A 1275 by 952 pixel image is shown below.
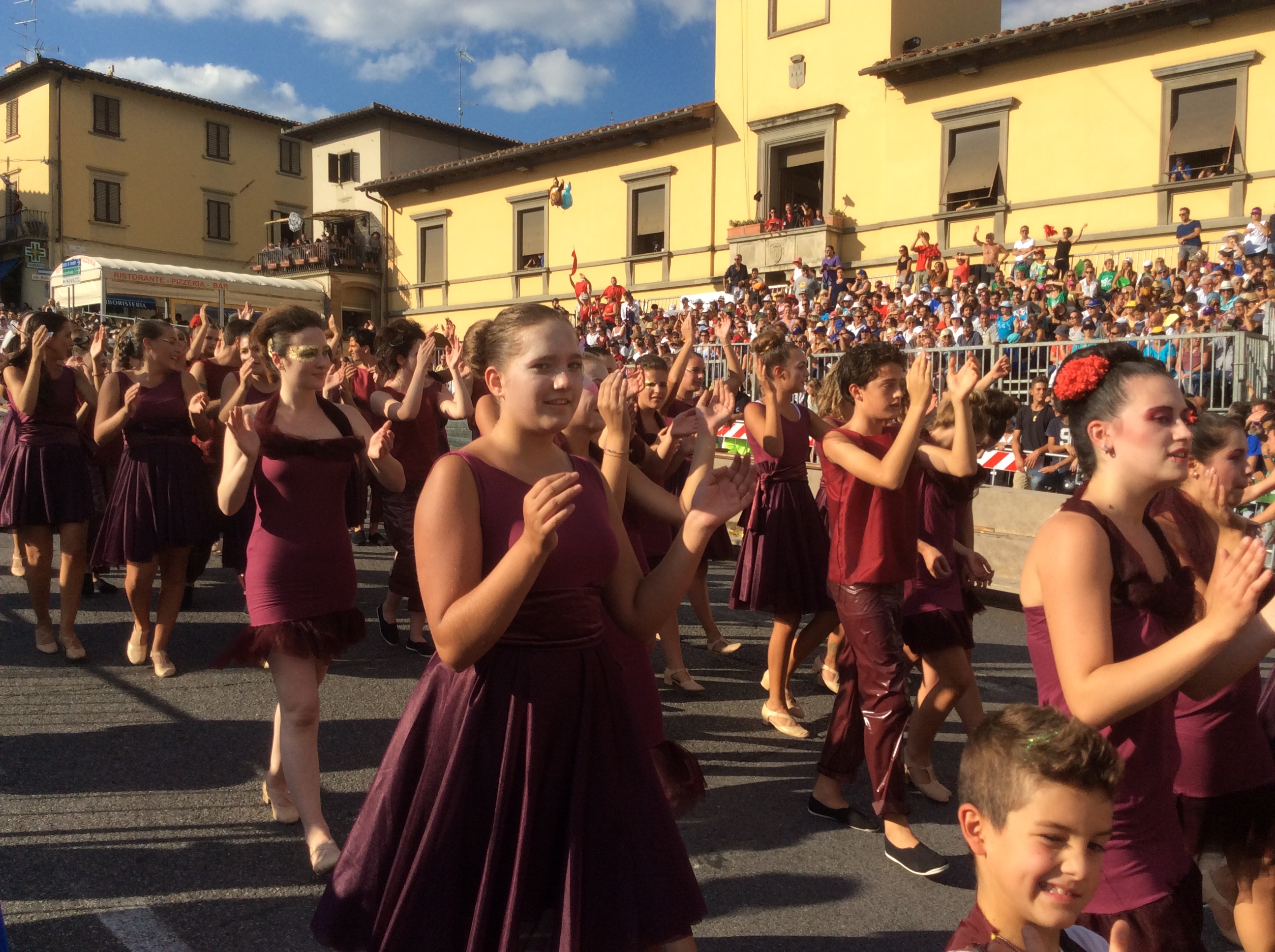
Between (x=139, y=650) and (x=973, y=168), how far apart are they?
19.2m

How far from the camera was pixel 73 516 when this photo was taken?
636cm

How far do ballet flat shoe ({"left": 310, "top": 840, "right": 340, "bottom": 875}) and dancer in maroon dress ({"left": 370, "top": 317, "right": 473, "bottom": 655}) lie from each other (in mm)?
2825

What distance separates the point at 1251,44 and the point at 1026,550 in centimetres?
1332

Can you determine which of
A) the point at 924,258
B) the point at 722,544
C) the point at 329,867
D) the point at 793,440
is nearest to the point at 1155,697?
the point at 329,867

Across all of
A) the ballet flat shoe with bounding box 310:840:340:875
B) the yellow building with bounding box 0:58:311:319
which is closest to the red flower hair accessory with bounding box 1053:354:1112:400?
the ballet flat shoe with bounding box 310:840:340:875

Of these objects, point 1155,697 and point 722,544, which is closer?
point 1155,697

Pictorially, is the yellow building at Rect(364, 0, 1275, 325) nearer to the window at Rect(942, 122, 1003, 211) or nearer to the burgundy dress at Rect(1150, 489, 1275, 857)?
the window at Rect(942, 122, 1003, 211)

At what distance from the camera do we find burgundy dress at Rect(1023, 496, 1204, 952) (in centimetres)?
222

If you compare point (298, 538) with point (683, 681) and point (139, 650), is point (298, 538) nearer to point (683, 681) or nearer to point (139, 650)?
point (683, 681)

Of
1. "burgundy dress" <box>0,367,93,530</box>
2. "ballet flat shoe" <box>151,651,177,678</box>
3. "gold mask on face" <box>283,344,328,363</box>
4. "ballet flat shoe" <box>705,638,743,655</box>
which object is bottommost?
"ballet flat shoe" <box>705,638,743,655</box>

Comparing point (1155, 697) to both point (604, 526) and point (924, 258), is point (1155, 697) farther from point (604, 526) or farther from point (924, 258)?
point (924, 258)

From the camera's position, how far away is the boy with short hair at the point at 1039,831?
6.05 feet

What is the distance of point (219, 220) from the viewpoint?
46.5 m

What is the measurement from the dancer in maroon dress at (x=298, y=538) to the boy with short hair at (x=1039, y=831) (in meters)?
2.52
